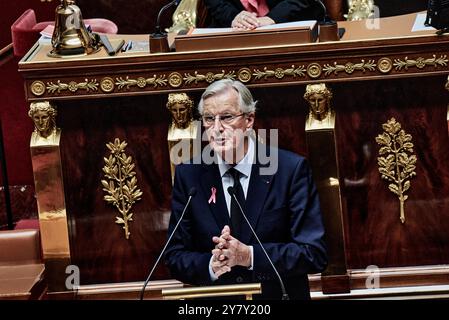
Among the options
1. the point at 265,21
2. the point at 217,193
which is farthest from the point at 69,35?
the point at 217,193

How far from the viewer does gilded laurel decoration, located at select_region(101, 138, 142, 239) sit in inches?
164

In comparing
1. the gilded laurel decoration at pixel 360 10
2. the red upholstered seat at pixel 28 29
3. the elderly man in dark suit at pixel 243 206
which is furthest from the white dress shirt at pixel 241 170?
the red upholstered seat at pixel 28 29

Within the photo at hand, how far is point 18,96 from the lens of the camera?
5.43 meters

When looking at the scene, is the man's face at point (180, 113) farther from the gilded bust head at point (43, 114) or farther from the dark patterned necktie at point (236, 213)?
the dark patterned necktie at point (236, 213)

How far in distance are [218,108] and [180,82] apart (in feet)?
1.90

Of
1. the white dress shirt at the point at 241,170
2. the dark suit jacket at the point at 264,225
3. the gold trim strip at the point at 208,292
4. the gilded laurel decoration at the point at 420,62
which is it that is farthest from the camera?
the gilded laurel decoration at the point at 420,62

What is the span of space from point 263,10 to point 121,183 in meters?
0.86

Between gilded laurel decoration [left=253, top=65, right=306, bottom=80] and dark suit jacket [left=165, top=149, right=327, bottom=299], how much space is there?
0.48 metres

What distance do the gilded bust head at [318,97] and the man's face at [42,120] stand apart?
804 millimetres

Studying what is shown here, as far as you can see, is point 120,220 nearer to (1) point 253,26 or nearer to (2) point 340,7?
(1) point 253,26

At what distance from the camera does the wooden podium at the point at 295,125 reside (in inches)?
159

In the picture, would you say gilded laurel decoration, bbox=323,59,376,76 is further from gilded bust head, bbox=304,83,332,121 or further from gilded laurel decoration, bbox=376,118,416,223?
gilded laurel decoration, bbox=376,118,416,223

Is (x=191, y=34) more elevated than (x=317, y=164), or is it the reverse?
(x=191, y=34)
